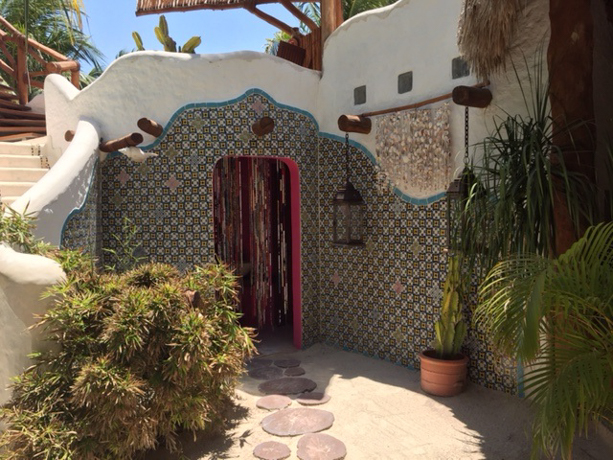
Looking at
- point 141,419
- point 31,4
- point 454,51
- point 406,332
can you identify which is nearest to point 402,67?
point 454,51

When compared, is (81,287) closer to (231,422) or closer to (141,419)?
(141,419)

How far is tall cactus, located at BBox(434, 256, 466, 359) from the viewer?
4.35 meters

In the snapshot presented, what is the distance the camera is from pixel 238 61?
18.4ft

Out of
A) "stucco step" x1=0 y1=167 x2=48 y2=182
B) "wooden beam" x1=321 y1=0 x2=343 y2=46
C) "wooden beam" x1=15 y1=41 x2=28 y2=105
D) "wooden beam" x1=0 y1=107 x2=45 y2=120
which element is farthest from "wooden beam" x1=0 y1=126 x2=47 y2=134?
"wooden beam" x1=321 y1=0 x2=343 y2=46

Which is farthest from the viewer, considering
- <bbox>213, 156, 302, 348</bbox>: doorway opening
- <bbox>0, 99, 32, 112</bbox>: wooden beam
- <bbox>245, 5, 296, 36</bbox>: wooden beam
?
<bbox>0, 99, 32, 112</bbox>: wooden beam

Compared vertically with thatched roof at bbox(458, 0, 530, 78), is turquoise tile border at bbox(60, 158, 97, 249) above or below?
below

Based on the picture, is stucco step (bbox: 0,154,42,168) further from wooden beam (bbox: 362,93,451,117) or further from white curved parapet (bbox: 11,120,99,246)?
wooden beam (bbox: 362,93,451,117)

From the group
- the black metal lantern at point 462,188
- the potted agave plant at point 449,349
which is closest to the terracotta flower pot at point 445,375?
the potted agave plant at point 449,349

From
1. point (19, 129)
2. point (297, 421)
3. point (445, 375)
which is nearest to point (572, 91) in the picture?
point (445, 375)

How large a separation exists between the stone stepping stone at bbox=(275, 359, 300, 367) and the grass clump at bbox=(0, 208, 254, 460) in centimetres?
192

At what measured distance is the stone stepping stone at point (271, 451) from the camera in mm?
3508

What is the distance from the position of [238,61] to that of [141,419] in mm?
3985

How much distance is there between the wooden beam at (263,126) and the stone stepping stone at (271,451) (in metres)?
3.21

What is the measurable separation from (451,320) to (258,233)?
3.11 meters
